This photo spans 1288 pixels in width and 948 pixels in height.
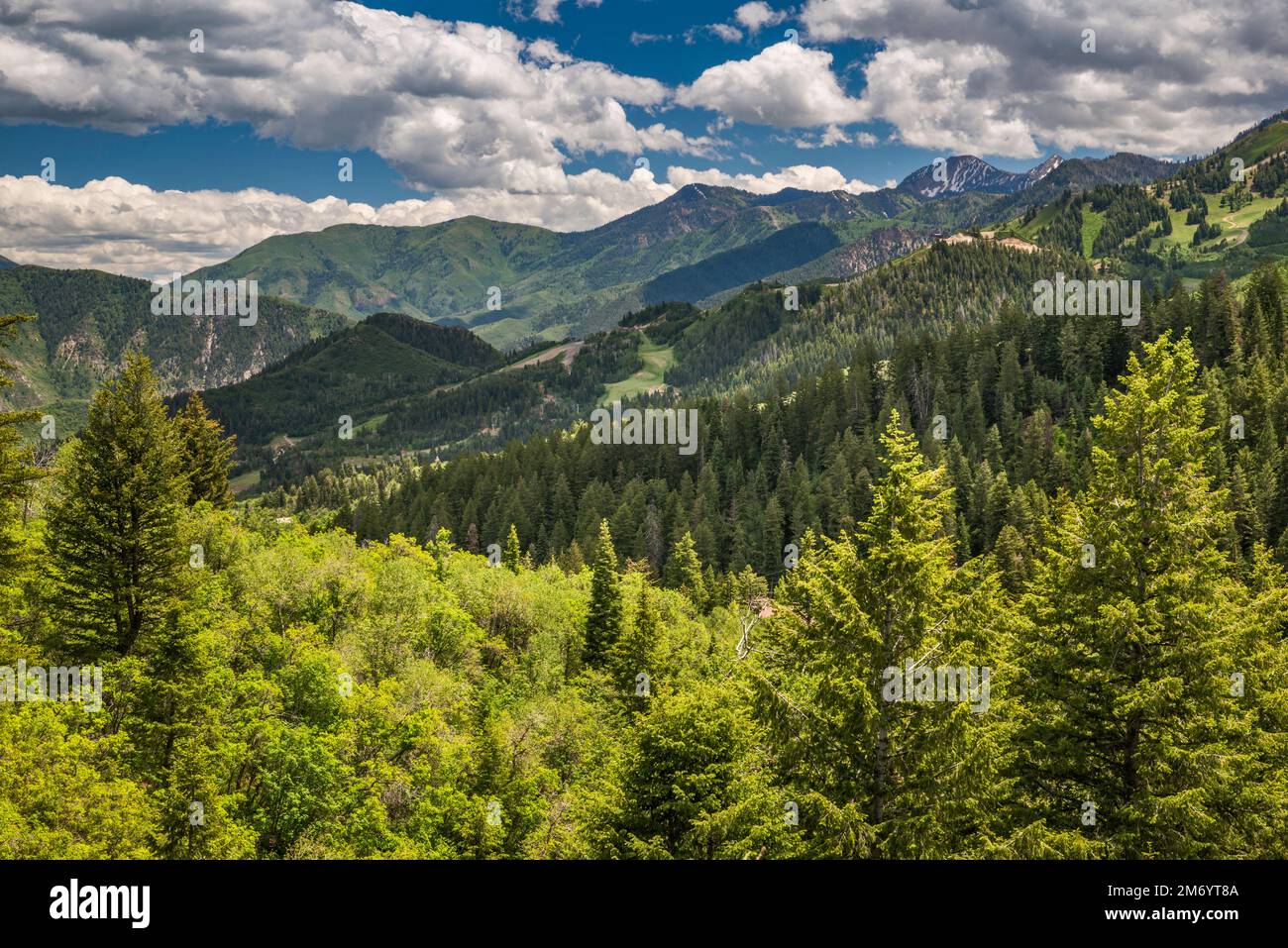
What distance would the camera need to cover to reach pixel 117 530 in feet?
106

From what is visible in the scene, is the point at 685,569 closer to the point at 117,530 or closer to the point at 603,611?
the point at 603,611

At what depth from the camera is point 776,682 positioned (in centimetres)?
2792

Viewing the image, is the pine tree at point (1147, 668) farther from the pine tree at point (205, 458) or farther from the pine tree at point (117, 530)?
the pine tree at point (205, 458)

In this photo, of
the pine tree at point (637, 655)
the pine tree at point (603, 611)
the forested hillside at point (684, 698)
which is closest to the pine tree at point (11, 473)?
the forested hillside at point (684, 698)

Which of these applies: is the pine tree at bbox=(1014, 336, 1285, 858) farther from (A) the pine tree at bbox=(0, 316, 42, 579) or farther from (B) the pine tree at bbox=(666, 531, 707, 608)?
(B) the pine tree at bbox=(666, 531, 707, 608)

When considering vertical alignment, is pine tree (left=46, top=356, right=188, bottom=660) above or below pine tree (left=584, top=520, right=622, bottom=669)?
above

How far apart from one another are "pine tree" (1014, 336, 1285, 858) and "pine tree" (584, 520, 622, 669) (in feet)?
139

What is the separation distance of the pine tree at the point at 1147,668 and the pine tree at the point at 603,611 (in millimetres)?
42295

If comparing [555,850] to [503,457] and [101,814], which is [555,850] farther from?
[503,457]

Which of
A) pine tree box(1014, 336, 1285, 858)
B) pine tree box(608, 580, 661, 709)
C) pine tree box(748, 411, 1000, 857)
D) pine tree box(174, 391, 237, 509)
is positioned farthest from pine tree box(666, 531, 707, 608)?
pine tree box(748, 411, 1000, 857)

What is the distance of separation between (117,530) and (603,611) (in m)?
38.3

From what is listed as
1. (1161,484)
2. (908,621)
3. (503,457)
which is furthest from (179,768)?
(503,457)

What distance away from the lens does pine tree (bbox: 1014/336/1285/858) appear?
21.2m

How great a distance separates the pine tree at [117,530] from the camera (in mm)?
31688
